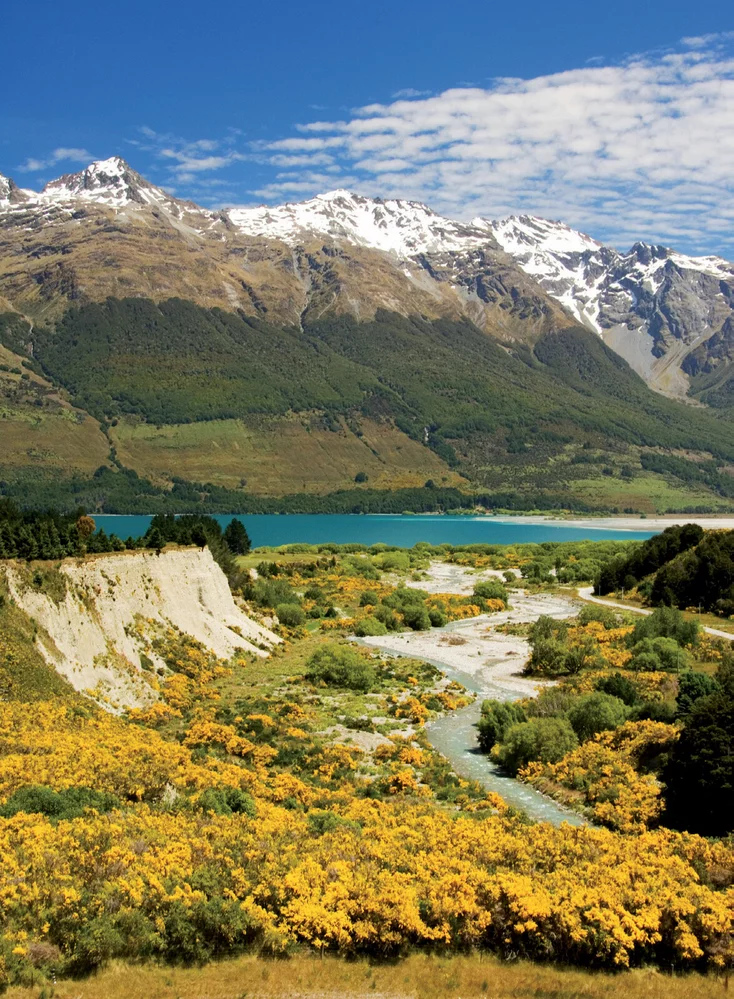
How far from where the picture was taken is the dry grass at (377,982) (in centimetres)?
2175

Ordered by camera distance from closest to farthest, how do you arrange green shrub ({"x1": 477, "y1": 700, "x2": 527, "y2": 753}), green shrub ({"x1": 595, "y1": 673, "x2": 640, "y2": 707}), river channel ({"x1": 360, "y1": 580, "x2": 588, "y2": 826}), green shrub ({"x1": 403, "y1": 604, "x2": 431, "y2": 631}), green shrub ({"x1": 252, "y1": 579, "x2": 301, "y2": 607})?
river channel ({"x1": 360, "y1": 580, "x2": 588, "y2": 826})
green shrub ({"x1": 477, "y1": 700, "x2": 527, "y2": 753})
green shrub ({"x1": 595, "y1": 673, "x2": 640, "y2": 707})
green shrub ({"x1": 252, "y1": 579, "x2": 301, "y2": 607})
green shrub ({"x1": 403, "y1": 604, "x2": 431, "y2": 631})

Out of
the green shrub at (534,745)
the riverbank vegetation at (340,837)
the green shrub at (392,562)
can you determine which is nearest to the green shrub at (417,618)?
the riverbank vegetation at (340,837)

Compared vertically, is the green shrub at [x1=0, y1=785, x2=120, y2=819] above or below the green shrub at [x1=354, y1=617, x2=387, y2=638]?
above

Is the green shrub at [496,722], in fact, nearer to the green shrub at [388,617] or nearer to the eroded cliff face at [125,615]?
the eroded cliff face at [125,615]

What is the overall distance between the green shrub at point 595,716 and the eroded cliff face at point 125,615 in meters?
22.5

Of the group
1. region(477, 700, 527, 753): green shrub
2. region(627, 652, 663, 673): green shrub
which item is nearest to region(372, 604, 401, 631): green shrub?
region(627, 652, 663, 673): green shrub

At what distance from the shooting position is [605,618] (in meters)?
85.5

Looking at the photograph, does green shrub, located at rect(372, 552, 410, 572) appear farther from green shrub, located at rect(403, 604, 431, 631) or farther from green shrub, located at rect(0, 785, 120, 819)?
green shrub, located at rect(0, 785, 120, 819)

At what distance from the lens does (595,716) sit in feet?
155

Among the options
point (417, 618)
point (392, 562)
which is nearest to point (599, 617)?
point (417, 618)

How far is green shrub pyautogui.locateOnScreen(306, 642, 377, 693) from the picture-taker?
6150cm

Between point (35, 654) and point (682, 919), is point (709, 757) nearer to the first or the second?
point (682, 919)

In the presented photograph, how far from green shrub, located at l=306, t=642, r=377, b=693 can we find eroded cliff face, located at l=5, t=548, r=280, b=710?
6762mm

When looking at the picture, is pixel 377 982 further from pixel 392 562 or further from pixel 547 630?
pixel 392 562
